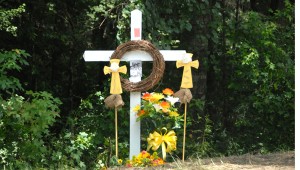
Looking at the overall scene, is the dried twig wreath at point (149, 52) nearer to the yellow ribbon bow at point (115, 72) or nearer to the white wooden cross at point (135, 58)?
the white wooden cross at point (135, 58)

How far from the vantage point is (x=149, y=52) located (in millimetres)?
6730

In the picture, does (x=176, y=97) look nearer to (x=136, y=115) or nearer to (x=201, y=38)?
(x=136, y=115)

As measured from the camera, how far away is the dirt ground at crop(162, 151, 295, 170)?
5012mm

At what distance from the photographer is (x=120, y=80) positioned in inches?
265

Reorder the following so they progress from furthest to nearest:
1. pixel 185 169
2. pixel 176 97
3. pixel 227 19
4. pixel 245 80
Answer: pixel 227 19 → pixel 245 80 → pixel 176 97 → pixel 185 169

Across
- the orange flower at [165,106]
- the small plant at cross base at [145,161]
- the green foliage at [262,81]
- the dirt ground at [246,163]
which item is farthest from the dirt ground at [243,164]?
the green foliage at [262,81]

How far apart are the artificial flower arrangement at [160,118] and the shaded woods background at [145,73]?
0.62 meters

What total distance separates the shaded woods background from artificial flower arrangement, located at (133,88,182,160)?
0.62 m

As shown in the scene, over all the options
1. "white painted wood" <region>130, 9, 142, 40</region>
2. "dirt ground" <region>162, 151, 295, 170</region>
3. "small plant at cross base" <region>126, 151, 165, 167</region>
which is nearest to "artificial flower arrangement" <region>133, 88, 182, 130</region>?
"small plant at cross base" <region>126, 151, 165, 167</region>

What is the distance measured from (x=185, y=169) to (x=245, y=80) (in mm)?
4598

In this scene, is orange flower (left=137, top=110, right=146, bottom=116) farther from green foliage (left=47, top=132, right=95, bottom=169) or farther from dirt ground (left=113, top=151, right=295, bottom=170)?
dirt ground (left=113, top=151, right=295, bottom=170)

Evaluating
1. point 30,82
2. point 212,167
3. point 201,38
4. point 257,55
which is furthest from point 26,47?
point 212,167

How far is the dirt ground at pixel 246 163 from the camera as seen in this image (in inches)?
197

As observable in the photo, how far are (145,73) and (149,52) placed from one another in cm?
173
